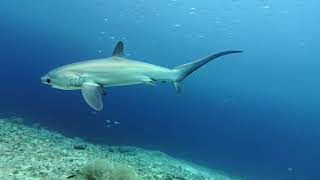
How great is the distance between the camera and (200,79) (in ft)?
462

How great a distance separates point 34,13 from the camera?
7712 centimetres

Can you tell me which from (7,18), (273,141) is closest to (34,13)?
(7,18)

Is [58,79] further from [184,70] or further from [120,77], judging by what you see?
[184,70]

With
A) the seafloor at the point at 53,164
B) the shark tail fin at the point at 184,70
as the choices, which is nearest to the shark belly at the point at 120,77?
the shark tail fin at the point at 184,70

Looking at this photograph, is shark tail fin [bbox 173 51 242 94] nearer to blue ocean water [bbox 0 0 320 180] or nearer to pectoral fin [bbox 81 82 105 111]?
pectoral fin [bbox 81 82 105 111]

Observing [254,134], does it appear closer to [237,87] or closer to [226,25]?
[237,87]

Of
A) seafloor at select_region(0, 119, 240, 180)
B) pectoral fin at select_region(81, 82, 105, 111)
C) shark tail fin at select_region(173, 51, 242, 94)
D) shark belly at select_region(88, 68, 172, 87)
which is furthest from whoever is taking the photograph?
seafloor at select_region(0, 119, 240, 180)

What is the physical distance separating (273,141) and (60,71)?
13068 cm

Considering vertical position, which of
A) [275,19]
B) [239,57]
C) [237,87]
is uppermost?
[275,19]

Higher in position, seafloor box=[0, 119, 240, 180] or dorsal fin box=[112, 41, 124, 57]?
dorsal fin box=[112, 41, 124, 57]

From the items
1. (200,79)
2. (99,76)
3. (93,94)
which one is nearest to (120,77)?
(99,76)

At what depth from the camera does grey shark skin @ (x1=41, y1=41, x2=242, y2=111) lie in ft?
22.4

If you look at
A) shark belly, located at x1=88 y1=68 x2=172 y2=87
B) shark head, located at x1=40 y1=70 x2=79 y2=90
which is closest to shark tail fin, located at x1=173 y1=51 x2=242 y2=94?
shark belly, located at x1=88 y1=68 x2=172 y2=87

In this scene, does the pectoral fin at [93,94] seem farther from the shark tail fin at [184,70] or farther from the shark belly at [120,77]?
the shark tail fin at [184,70]
